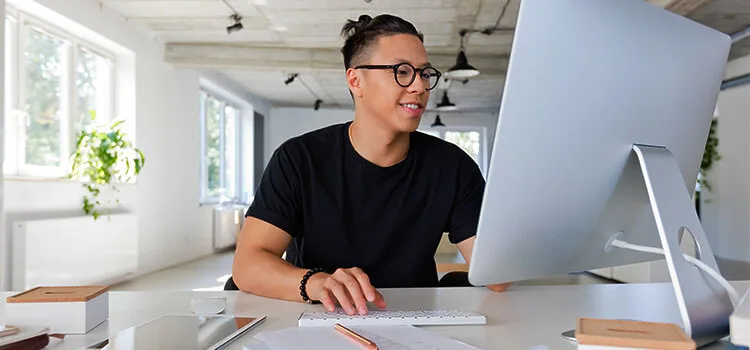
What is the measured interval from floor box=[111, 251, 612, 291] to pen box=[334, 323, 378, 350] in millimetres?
4020

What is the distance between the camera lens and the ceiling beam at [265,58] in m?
7.48

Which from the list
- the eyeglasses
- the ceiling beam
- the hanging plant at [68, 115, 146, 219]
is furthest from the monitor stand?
the ceiling beam

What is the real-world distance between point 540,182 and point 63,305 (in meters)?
0.71

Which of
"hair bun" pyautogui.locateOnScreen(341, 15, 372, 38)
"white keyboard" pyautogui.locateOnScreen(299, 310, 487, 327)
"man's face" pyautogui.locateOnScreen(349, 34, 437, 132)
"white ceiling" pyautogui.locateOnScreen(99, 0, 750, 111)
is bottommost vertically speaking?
"white keyboard" pyautogui.locateOnScreen(299, 310, 487, 327)

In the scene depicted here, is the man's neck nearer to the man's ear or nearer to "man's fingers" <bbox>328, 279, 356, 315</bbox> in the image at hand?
the man's ear

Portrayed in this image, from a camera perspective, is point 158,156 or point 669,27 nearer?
point 669,27

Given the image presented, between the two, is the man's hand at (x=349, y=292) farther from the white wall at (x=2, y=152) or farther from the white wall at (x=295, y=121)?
the white wall at (x=295, y=121)

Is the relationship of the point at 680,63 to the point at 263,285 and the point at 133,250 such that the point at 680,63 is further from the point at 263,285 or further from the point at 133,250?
the point at 133,250

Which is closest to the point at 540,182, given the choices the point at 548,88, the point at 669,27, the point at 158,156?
the point at 548,88

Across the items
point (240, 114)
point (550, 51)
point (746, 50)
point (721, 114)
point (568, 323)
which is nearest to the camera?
point (550, 51)

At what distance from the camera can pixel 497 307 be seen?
1.16 m

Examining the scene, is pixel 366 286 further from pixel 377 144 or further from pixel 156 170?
pixel 156 170

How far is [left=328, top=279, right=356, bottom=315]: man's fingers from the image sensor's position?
1.04 meters

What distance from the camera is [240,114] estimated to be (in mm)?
11711
